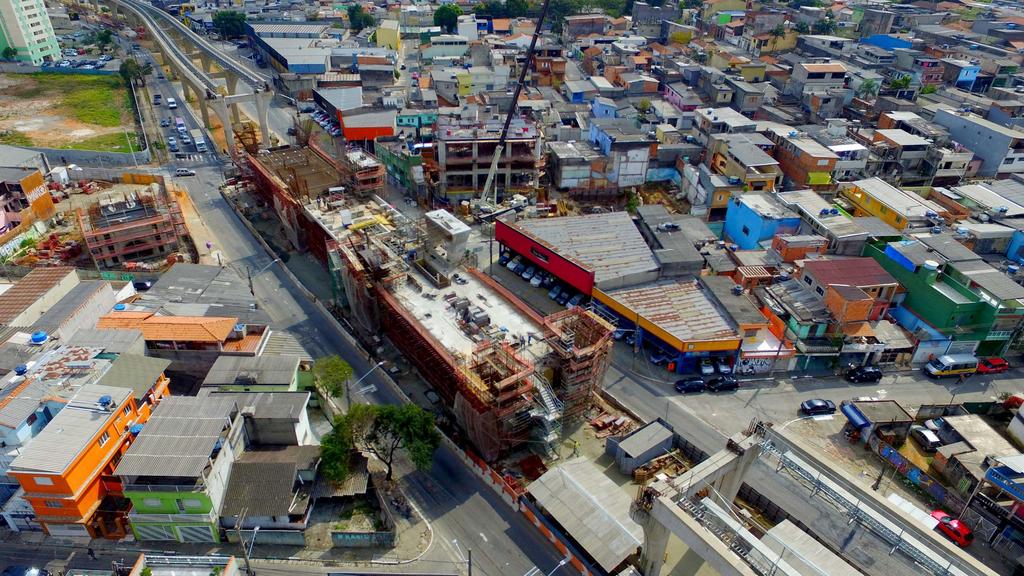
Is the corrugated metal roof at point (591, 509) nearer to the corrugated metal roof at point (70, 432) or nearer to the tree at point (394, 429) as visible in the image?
the tree at point (394, 429)

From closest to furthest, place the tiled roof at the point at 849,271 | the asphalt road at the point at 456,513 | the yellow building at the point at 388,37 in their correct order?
the asphalt road at the point at 456,513 < the tiled roof at the point at 849,271 < the yellow building at the point at 388,37

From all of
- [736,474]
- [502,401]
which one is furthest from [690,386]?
[502,401]

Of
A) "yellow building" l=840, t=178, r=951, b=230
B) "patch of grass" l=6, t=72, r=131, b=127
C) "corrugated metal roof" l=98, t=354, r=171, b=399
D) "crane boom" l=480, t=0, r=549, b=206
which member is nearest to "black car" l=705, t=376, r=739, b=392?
"yellow building" l=840, t=178, r=951, b=230

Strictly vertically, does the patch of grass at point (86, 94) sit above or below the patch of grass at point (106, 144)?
above

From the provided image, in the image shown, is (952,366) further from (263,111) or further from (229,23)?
(229,23)

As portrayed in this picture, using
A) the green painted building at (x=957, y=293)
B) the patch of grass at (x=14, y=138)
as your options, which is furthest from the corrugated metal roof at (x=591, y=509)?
the patch of grass at (x=14, y=138)

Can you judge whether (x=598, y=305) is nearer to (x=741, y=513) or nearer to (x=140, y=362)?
(x=741, y=513)
